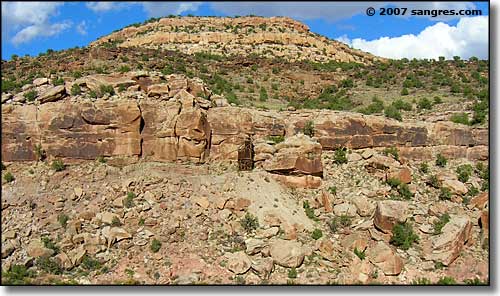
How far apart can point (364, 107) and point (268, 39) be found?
1774 cm

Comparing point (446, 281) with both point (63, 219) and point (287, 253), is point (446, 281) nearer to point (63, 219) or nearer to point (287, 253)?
point (287, 253)

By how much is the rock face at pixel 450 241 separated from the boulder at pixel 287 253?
4.00 m

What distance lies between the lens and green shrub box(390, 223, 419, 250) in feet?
50.9

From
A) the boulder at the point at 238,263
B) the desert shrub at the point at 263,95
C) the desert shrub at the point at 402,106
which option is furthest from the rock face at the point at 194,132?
the desert shrub at the point at 263,95

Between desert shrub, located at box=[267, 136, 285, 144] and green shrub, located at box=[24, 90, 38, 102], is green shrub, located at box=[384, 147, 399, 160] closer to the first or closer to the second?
desert shrub, located at box=[267, 136, 285, 144]

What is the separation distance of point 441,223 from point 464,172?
9.84 feet

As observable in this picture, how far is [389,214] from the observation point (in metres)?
15.8

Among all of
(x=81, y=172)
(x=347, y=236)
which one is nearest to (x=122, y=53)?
(x=81, y=172)

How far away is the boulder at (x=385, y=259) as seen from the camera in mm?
14664

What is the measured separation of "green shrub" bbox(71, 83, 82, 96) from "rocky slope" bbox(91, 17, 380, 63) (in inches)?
779

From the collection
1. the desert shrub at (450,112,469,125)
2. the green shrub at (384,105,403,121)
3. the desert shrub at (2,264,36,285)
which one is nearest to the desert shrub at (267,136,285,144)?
the green shrub at (384,105,403,121)

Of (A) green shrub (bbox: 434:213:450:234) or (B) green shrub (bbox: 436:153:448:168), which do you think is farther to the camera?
(B) green shrub (bbox: 436:153:448:168)

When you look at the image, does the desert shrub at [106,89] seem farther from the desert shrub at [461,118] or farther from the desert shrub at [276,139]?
the desert shrub at [461,118]

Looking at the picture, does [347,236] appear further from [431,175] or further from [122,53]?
[122,53]
